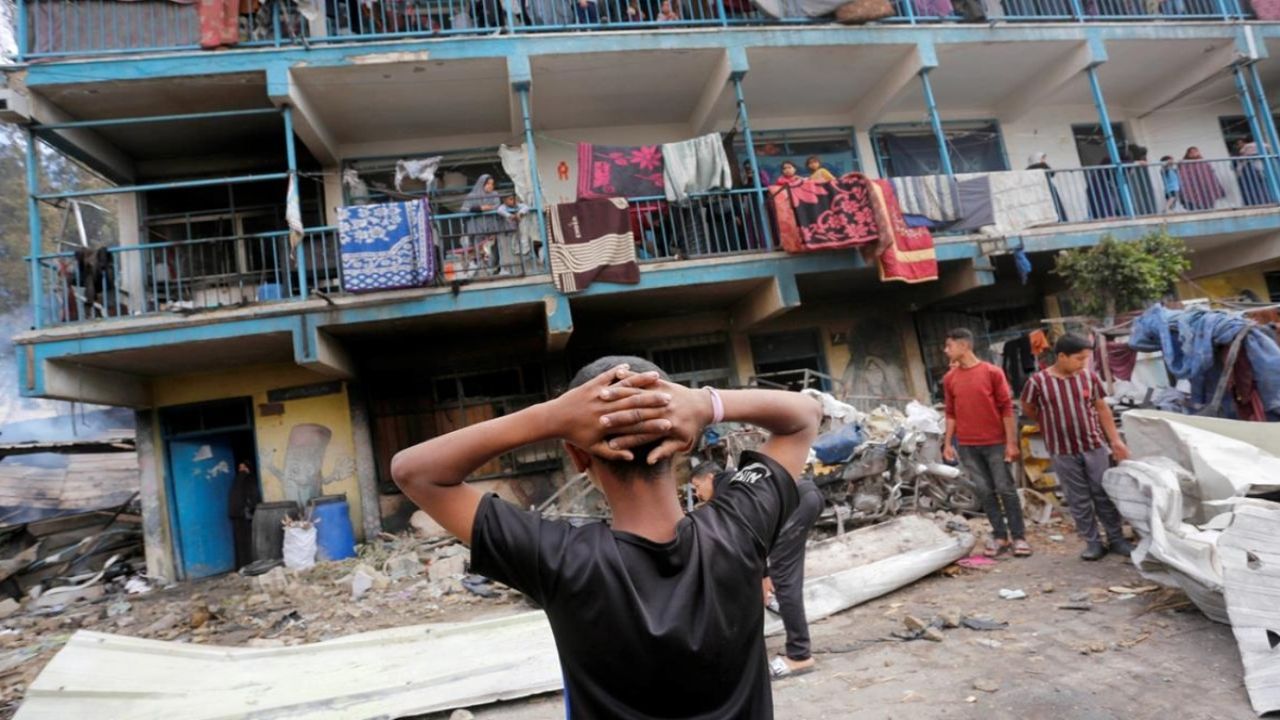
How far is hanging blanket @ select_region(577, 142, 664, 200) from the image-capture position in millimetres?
8125

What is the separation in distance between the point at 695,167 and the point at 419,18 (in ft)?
14.4

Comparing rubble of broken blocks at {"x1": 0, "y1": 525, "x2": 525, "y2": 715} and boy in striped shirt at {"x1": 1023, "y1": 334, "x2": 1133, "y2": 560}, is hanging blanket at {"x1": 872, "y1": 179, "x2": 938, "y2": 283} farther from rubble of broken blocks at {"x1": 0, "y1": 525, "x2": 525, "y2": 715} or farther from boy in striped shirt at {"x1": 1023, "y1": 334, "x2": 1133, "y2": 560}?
rubble of broken blocks at {"x1": 0, "y1": 525, "x2": 525, "y2": 715}

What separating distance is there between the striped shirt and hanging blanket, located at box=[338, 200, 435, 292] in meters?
6.21

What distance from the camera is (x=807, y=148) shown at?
33.8 ft

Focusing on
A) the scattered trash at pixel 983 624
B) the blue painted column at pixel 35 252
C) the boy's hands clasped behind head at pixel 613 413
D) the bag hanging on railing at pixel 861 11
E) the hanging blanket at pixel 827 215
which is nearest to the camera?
the boy's hands clasped behind head at pixel 613 413

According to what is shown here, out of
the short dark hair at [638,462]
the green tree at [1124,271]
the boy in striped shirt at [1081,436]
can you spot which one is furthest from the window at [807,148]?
the short dark hair at [638,462]

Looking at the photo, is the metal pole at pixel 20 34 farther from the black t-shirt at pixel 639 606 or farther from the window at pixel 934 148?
the window at pixel 934 148

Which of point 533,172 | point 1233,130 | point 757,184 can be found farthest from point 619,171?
point 1233,130

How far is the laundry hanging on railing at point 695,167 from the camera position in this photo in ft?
27.1

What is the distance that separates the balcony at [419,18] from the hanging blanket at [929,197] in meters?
2.51

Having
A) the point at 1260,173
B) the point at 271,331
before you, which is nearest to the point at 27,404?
the point at 271,331

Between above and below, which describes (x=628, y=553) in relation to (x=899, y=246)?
below

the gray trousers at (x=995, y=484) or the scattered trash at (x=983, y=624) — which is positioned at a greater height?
the gray trousers at (x=995, y=484)

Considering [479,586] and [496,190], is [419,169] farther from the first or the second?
[479,586]
